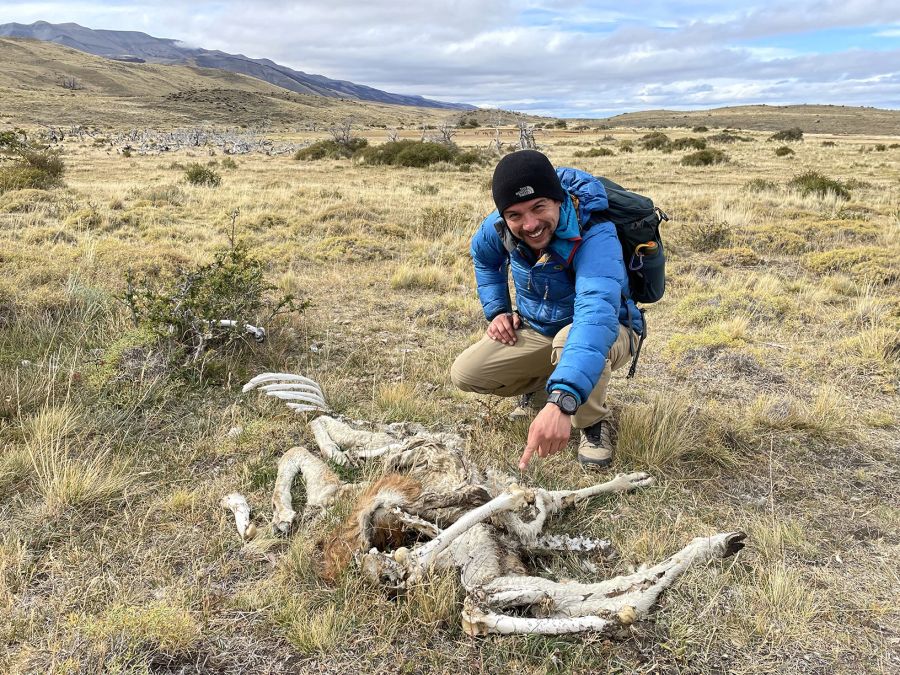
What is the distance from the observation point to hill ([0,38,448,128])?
181 ft

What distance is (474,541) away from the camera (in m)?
2.38

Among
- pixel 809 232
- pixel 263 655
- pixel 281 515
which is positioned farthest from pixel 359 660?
pixel 809 232

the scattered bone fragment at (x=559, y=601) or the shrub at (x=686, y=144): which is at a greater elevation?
the shrub at (x=686, y=144)

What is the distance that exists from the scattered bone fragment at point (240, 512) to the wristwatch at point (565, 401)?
1533 mm

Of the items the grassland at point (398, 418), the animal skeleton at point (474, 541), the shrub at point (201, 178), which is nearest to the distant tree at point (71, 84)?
the shrub at point (201, 178)

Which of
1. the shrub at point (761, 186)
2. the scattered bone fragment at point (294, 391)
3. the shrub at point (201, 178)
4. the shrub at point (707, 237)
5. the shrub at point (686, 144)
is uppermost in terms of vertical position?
the shrub at point (686, 144)

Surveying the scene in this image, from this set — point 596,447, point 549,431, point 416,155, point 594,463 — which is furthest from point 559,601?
point 416,155

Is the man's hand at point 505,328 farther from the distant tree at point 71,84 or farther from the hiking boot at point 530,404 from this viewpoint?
the distant tree at point 71,84

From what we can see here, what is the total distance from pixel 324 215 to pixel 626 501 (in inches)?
370

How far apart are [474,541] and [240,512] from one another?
48.0 inches

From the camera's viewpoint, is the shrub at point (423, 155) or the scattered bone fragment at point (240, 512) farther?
the shrub at point (423, 155)

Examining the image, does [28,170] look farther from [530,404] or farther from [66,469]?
[530,404]

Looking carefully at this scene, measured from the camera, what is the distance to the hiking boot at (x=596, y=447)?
3.47 meters

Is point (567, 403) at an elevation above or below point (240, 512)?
above
